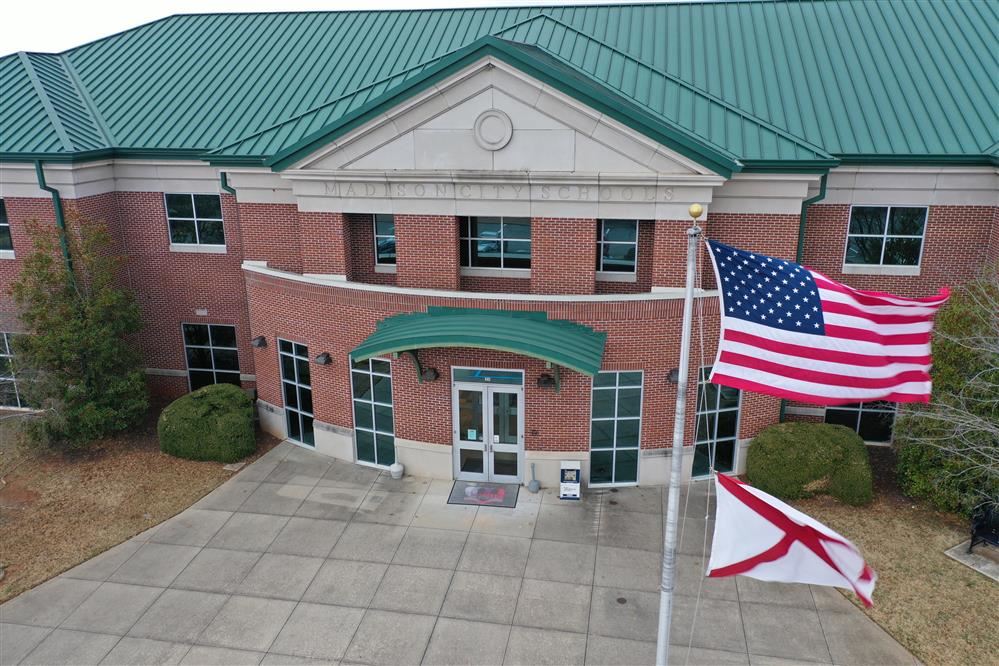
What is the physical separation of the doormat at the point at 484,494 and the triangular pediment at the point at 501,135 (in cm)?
733

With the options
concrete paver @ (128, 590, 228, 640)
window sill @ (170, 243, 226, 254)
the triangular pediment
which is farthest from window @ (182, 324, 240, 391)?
concrete paver @ (128, 590, 228, 640)

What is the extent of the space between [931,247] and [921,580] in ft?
27.9

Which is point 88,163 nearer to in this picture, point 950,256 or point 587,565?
point 587,565

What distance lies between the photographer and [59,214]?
822 inches

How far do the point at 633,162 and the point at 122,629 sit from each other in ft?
42.9

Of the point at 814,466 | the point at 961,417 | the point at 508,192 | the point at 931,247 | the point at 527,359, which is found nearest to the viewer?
the point at 961,417

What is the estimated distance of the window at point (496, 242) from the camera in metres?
17.6

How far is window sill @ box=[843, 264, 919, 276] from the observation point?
61.8 feet

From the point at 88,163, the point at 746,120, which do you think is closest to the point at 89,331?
the point at 88,163

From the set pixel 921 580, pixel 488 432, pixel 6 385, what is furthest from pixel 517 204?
pixel 6 385

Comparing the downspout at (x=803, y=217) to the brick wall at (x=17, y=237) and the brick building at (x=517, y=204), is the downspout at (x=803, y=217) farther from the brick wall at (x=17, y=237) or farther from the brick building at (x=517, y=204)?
the brick wall at (x=17, y=237)

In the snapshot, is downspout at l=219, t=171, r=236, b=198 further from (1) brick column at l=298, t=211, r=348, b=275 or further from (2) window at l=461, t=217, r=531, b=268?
(2) window at l=461, t=217, r=531, b=268

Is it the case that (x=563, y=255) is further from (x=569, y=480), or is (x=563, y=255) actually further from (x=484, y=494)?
(x=484, y=494)

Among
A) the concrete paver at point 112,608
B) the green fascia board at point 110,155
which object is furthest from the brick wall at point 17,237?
the concrete paver at point 112,608
